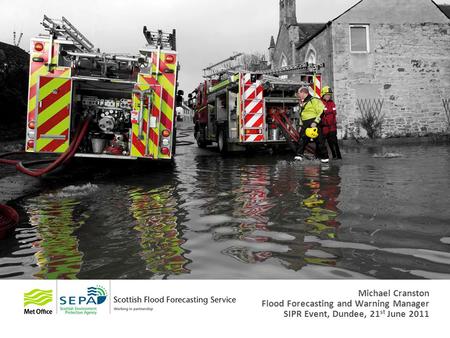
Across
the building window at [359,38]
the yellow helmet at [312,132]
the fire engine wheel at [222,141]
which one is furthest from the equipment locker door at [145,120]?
the building window at [359,38]

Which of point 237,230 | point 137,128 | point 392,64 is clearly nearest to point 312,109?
A: point 137,128

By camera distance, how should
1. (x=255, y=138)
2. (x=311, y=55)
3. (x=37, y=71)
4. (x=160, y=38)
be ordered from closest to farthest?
(x=37, y=71), (x=160, y=38), (x=255, y=138), (x=311, y=55)

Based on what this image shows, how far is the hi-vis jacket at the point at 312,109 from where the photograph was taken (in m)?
9.03

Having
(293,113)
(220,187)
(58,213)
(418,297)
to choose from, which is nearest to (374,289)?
(418,297)

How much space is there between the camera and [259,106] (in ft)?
37.0

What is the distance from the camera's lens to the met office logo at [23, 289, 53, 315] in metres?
2.13

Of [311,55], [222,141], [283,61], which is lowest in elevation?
[222,141]

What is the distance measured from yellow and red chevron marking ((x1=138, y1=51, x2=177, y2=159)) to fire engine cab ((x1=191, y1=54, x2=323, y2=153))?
13.7 ft

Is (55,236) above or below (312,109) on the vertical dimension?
below

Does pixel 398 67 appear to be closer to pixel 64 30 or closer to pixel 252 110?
pixel 252 110

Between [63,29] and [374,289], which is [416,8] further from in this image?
[374,289]

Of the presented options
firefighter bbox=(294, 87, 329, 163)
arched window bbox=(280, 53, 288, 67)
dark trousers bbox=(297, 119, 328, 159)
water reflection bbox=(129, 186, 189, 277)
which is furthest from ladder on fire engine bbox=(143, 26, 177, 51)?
arched window bbox=(280, 53, 288, 67)

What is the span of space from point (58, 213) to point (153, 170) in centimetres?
410

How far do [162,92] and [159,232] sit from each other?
4.26m
